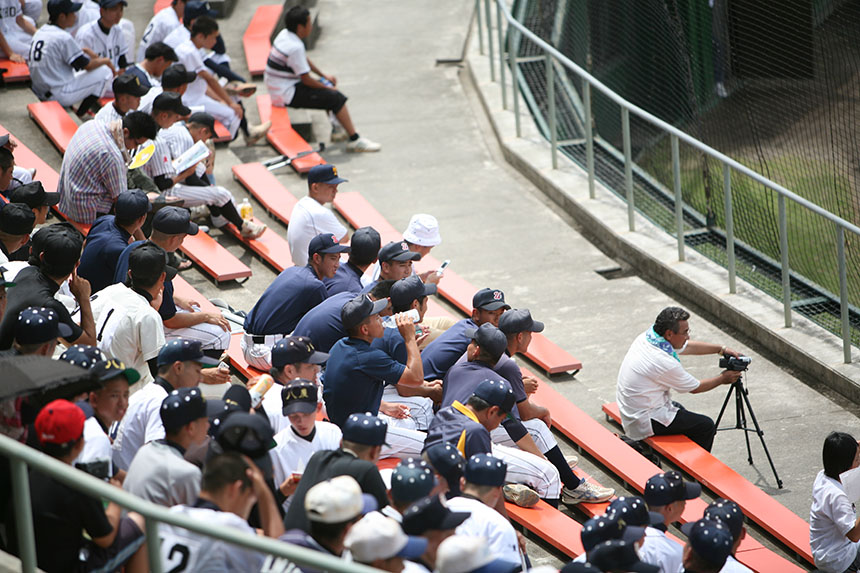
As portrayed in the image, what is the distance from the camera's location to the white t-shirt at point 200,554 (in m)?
3.45

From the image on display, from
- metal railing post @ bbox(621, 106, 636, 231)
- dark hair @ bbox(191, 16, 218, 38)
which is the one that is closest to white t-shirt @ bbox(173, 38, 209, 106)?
dark hair @ bbox(191, 16, 218, 38)

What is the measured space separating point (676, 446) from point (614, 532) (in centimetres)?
275

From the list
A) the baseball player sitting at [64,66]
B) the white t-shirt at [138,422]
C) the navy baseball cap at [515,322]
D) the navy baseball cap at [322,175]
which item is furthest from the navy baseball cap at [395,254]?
the baseball player sitting at [64,66]

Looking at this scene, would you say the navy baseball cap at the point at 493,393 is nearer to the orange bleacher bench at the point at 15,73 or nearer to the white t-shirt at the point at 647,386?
the white t-shirt at the point at 647,386

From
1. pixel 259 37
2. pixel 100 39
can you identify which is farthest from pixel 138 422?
pixel 259 37

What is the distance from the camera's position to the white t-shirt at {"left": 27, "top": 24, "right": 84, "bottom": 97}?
34.2ft

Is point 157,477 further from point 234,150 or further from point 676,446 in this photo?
point 234,150

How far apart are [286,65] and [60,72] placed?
2.32 meters

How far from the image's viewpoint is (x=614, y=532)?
15.4 feet

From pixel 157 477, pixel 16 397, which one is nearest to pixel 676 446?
pixel 157 477

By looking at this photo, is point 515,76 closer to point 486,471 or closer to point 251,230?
point 251,230

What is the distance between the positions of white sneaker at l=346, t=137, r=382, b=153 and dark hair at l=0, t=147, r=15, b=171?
4717mm

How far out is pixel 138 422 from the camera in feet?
17.0

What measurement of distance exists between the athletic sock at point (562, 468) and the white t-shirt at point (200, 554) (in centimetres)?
331
